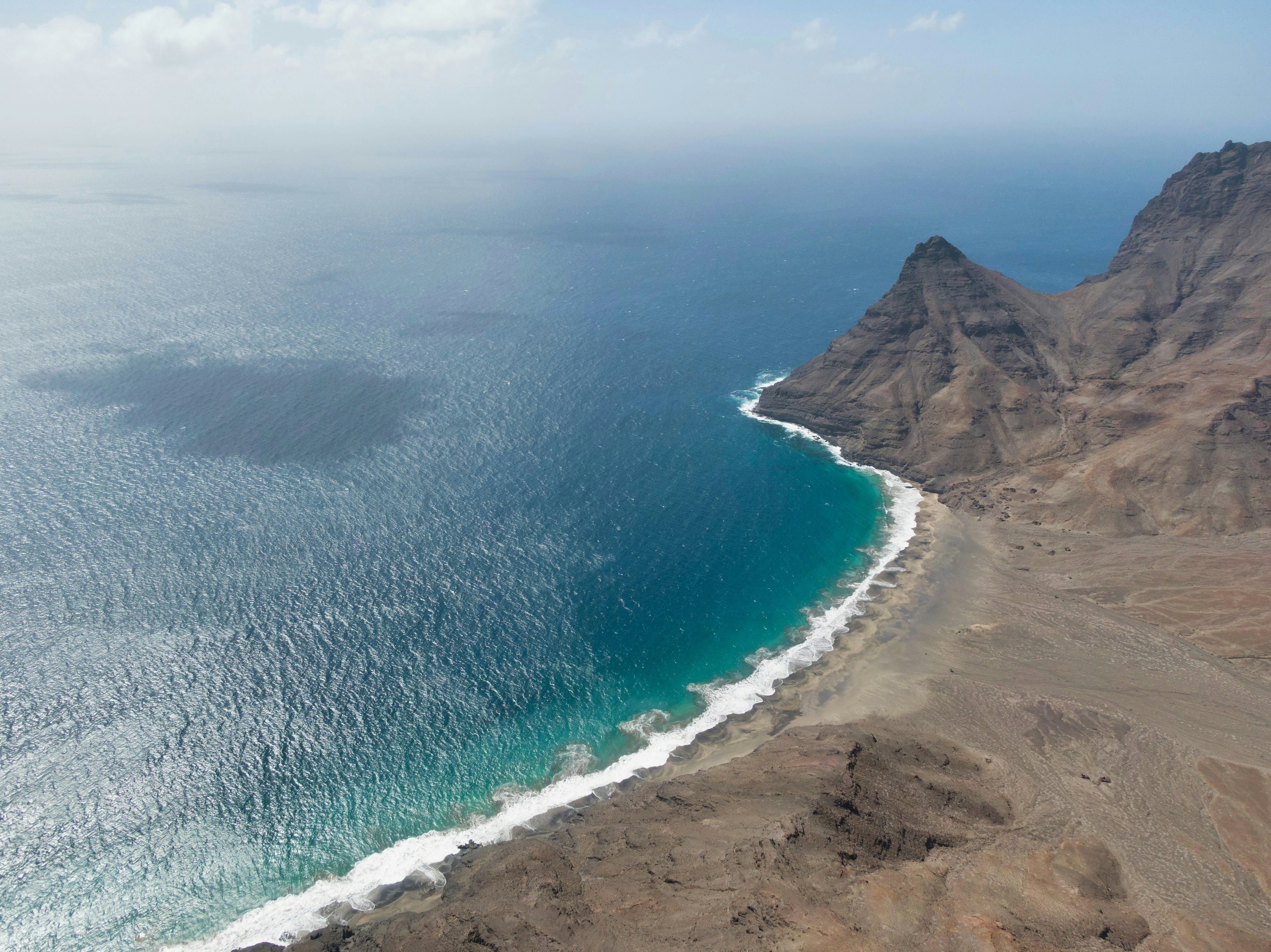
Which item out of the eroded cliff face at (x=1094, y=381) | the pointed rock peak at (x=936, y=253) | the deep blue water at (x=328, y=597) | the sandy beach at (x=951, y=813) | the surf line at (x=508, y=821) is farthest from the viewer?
the pointed rock peak at (x=936, y=253)

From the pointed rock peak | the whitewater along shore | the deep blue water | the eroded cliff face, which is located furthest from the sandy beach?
the pointed rock peak

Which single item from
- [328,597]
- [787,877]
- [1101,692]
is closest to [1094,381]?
[1101,692]

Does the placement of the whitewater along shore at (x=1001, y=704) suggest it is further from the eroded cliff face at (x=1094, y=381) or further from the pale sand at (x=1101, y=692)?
the eroded cliff face at (x=1094, y=381)

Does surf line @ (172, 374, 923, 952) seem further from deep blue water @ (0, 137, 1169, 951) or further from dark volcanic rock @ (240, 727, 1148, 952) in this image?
dark volcanic rock @ (240, 727, 1148, 952)

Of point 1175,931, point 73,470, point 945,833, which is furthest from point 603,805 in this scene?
point 73,470

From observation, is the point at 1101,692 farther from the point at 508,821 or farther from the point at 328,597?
the point at 328,597

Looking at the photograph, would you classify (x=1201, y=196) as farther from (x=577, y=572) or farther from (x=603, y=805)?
(x=603, y=805)

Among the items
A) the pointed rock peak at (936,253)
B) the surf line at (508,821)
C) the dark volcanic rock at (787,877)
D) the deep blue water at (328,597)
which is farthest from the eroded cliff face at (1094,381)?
the dark volcanic rock at (787,877)
